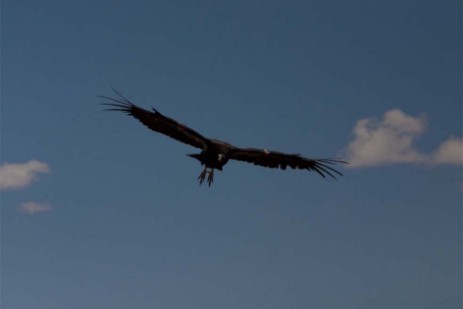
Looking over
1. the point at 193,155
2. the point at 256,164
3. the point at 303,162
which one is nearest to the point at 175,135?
the point at 193,155

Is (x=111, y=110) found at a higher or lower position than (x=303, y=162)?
lower

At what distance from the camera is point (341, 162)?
2345 centimetres

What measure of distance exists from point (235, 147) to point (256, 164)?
194 cm

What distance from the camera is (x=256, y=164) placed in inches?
949

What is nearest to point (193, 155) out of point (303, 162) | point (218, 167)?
point (218, 167)

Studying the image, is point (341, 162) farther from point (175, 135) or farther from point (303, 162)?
point (175, 135)

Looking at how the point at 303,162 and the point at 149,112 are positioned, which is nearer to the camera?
the point at 149,112

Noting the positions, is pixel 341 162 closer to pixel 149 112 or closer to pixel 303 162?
pixel 303 162

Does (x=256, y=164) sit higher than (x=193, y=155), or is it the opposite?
(x=256, y=164)

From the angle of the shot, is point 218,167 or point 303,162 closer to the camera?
point 218,167

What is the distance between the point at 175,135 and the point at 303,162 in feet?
17.5

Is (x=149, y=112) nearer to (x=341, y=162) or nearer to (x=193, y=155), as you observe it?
(x=193, y=155)

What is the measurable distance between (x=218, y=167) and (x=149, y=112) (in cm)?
277

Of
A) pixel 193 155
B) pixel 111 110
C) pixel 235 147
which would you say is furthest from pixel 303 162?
pixel 111 110
